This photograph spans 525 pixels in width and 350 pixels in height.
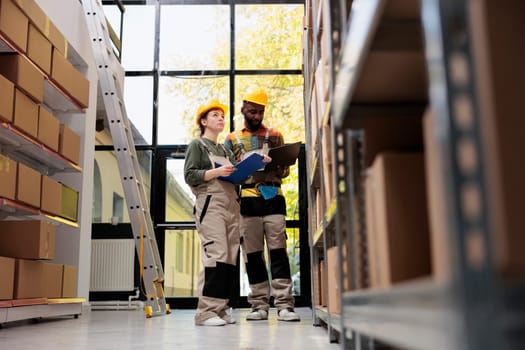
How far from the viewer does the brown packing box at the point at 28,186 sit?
3629 millimetres

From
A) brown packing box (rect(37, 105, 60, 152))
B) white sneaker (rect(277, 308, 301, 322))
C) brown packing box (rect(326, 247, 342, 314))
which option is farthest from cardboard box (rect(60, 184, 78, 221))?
brown packing box (rect(326, 247, 342, 314))

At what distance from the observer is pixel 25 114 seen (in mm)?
3748

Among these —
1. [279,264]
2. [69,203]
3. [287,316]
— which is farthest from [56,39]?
[287,316]

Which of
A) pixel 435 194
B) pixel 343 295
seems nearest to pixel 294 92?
pixel 343 295

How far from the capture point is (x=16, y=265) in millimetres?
3623

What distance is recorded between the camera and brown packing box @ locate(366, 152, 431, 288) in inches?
41.1

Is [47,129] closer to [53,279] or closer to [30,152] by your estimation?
[30,152]

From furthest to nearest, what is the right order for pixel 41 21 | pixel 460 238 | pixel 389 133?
pixel 41 21 → pixel 389 133 → pixel 460 238

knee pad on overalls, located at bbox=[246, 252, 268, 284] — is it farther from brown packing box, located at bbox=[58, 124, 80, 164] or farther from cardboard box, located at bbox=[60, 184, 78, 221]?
brown packing box, located at bbox=[58, 124, 80, 164]

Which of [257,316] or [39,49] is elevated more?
[39,49]

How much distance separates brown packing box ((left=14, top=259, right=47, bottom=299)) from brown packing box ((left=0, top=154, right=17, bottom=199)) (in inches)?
17.3

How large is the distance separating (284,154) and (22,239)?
5.68 feet

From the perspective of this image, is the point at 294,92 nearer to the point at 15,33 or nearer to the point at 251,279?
the point at 251,279

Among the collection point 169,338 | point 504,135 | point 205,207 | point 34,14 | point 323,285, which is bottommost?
point 169,338
